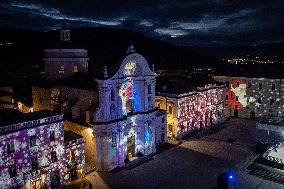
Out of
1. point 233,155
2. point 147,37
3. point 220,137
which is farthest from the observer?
point 147,37

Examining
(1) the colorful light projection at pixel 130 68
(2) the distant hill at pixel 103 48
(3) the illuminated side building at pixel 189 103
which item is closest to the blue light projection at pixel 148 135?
(3) the illuminated side building at pixel 189 103

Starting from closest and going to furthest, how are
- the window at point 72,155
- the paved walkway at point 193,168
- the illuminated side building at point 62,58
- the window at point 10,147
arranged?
the window at point 10,147, the paved walkway at point 193,168, the window at point 72,155, the illuminated side building at point 62,58

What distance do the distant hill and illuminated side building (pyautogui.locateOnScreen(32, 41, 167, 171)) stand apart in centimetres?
8159

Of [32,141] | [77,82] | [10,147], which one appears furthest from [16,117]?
[77,82]

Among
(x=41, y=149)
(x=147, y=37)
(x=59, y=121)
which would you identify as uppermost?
(x=147, y=37)

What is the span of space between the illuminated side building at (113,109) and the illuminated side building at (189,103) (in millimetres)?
3604

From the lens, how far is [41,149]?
34812mm

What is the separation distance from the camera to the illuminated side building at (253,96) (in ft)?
213

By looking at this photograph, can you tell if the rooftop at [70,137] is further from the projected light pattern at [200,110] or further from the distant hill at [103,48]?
the distant hill at [103,48]

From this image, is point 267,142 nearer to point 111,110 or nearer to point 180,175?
point 180,175

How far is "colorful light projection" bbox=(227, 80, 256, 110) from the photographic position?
224 feet

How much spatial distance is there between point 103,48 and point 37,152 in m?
130

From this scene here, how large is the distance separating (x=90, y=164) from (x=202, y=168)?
1522 centimetres

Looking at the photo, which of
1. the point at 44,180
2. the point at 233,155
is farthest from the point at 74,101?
the point at 233,155
